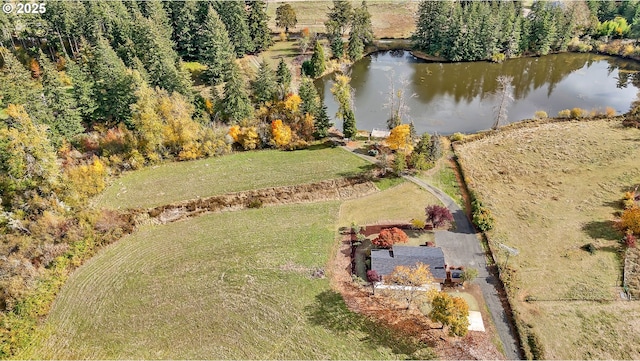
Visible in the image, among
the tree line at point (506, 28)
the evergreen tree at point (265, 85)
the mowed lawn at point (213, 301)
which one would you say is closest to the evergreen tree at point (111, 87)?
the evergreen tree at point (265, 85)

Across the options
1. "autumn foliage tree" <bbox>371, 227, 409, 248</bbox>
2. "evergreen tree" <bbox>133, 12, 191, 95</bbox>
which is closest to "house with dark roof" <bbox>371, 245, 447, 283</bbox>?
"autumn foliage tree" <bbox>371, 227, 409, 248</bbox>

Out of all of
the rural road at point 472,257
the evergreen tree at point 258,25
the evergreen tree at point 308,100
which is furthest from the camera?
the evergreen tree at point 258,25

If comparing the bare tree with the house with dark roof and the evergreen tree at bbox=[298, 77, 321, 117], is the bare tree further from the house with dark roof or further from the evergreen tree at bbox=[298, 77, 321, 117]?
the house with dark roof

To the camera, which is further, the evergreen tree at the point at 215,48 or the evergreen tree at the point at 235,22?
the evergreen tree at the point at 235,22

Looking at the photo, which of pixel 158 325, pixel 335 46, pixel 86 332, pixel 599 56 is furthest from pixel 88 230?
pixel 599 56

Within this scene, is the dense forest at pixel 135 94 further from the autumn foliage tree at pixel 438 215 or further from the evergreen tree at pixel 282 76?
the autumn foliage tree at pixel 438 215

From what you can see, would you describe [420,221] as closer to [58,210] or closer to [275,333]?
[275,333]
